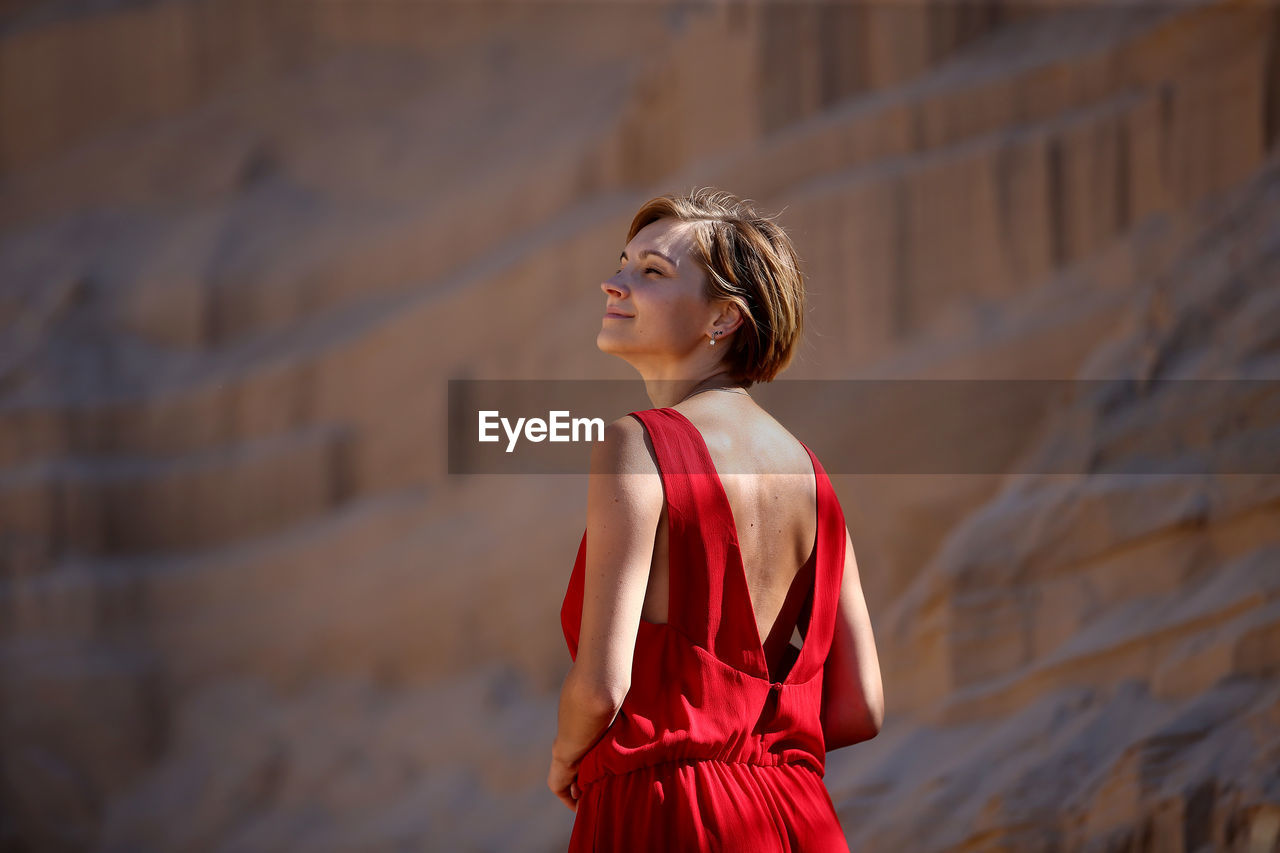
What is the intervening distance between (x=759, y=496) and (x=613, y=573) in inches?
9.5

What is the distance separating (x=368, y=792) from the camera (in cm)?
614

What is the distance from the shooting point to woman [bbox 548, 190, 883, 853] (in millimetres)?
1642

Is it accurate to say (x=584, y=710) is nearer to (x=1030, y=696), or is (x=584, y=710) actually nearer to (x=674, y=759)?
(x=674, y=759)

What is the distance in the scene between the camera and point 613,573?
1.62 meters

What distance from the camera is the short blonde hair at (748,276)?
1.82m

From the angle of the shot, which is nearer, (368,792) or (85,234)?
(368,792)

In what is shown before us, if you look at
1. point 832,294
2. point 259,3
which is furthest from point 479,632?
point 259,3

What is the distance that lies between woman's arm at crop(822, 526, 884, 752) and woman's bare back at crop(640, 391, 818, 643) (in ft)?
0.40

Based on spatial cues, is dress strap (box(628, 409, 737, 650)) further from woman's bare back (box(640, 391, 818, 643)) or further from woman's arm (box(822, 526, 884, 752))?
woman's arm (box(822, 526, 884, 752))

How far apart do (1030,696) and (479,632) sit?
2.48 metres

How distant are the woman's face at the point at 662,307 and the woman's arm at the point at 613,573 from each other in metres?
0.19

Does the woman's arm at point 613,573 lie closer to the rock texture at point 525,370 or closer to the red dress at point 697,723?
the red dress at point 697,723

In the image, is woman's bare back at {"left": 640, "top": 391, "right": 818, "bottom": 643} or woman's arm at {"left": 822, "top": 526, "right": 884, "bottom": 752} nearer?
woman's bare back at {"left": 640, "top": 391, "right": 818, "bottom": 643}
